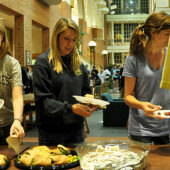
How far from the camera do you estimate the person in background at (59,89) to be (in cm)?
189

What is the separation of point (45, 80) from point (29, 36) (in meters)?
9.06

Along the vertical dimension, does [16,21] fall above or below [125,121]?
above

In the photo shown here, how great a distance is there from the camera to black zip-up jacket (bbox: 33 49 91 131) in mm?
1868

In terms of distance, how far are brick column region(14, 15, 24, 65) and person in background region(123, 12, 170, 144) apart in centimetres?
840

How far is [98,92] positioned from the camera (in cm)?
1120

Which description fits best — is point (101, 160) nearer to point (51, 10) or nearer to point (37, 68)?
point (37, 68)

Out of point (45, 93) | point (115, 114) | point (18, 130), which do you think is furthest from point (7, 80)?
point (115, 114)

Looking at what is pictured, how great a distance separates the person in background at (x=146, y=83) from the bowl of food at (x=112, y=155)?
35 cm

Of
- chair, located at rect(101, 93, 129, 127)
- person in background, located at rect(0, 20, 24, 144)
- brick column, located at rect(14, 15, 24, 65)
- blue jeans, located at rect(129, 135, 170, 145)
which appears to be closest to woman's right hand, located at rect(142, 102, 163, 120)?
blue jeans, located at rect(129, 135, 170, 145)

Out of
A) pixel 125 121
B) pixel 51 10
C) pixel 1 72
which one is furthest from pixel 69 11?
pixel 1 72

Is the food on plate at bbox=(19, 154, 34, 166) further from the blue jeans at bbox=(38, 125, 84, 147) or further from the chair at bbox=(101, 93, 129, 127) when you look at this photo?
the chair at bbox=(101, 93, 129, 127)

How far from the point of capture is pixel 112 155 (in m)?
1.47

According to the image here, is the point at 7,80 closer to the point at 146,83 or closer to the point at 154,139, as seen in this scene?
the point at 146,83

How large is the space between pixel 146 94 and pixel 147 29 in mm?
429
